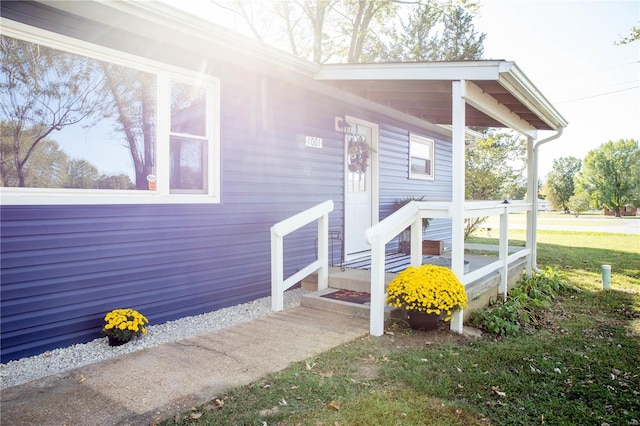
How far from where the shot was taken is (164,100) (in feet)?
14.0

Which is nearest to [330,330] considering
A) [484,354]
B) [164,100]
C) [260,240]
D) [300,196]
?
[484,354]

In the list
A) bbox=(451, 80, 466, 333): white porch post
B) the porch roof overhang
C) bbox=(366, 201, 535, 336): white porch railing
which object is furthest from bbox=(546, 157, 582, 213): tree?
bbox=(451, 80, 466, 333): white porch post

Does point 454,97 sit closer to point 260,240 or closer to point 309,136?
point 309,136

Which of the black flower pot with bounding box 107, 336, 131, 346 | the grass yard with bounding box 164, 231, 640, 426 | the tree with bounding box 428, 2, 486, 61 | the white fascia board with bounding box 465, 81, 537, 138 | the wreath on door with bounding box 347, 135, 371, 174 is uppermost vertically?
the tree with bounding box 428, 2, 486, 61

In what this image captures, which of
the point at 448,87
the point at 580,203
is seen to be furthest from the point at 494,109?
the point at 580,203

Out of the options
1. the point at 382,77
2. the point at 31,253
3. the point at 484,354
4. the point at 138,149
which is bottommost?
the point at 484,354

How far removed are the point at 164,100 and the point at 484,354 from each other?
3.90 metres

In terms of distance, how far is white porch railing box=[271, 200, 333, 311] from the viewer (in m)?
4.70

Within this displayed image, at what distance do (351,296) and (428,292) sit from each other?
1.23 m

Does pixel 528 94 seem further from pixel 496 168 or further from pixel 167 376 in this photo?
pixel 496 168

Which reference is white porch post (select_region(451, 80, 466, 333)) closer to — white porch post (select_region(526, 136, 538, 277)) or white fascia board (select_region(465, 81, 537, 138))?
white fascia board (select_region(465, 81, 537, 138))

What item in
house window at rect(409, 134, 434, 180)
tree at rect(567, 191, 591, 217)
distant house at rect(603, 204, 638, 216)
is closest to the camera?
house window at rect(409, 134, 434, 180)

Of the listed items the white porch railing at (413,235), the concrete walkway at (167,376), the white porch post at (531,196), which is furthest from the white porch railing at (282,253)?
the white porch post at (531,196)

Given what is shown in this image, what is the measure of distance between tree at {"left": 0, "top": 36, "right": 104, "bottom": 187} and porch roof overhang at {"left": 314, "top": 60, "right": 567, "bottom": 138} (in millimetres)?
2681
